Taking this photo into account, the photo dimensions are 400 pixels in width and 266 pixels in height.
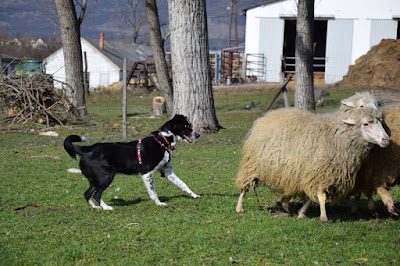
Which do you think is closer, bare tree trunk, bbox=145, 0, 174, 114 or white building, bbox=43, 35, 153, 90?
bare tree trunk, bbox=145, 0, 174, 114

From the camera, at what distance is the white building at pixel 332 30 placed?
128 feet

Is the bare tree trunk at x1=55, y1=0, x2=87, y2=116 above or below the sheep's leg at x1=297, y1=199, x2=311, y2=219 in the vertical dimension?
above

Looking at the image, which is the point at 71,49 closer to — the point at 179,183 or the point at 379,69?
the point at 179,183

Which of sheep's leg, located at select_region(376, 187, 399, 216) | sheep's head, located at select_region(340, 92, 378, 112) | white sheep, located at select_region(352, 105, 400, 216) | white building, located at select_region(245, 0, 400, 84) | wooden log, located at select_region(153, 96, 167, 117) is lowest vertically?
wooden log, located at select_region(153, 96, 167, 117)

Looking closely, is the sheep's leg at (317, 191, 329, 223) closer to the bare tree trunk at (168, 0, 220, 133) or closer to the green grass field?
the green grass field

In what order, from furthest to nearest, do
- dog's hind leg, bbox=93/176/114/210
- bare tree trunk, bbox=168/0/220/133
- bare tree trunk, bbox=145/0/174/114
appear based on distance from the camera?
bare tree trunk, bbox=145/0/174/114, bare tree trunk, bbox=168/0/220/133, dog's hind leg, bbox=93/176/114/210

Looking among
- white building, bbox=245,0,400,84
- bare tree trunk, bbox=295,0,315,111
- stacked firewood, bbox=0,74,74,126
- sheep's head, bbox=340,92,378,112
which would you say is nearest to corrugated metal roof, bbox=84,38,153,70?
white building, bbox=245,0,400,84

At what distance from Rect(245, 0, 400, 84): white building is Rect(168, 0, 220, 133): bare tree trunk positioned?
23.6m

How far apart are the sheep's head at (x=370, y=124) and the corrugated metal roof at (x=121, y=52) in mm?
51075

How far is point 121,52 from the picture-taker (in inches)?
2482

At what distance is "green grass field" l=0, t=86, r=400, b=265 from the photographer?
19.2 ft

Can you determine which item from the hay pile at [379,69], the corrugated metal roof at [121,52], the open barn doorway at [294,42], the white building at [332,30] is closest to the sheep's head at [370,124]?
the hay pile at [379,69]

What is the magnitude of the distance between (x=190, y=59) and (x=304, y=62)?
4.40 meters

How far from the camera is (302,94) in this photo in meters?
17.8
